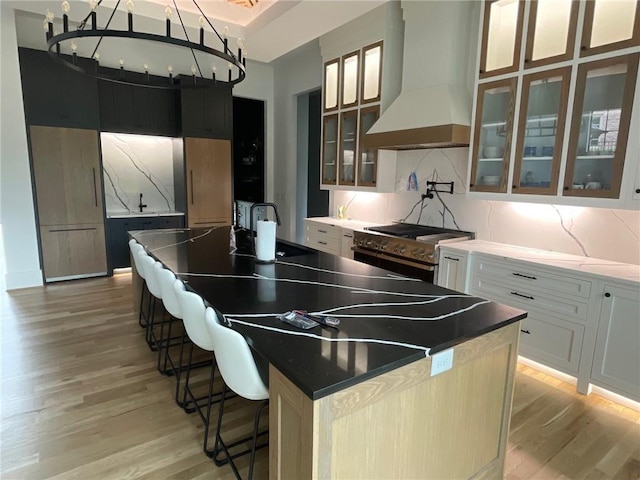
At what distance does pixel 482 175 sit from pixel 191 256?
2474mm

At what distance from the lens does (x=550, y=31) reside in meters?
2.67

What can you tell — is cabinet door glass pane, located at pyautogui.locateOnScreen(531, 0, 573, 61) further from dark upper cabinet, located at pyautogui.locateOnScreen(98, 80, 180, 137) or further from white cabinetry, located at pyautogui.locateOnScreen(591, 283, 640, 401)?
dark upper cabinet, located at pyautogui.locateOnScreen(98, 80, 180, 137)

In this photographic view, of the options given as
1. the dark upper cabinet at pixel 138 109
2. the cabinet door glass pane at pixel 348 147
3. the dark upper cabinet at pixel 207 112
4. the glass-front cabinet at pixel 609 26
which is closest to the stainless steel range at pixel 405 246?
the cabinet door glass pane at pixel 348 147

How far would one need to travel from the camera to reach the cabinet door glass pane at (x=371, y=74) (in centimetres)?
404

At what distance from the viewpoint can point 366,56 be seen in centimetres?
411

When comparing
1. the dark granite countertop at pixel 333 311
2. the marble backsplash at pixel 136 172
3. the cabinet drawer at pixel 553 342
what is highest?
the marble backsplash at pixel 136 172

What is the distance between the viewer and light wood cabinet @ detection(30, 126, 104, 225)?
4539mm

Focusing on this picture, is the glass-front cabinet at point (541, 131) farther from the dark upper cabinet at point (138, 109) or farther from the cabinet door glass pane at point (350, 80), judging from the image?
the dark upper cabinet at point (138, 109)

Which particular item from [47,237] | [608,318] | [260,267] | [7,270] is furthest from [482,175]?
[7,270]

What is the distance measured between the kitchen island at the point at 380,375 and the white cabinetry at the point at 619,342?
117 cm

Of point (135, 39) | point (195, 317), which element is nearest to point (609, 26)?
point (195, 317)

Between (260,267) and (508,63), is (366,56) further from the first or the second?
(260,267)

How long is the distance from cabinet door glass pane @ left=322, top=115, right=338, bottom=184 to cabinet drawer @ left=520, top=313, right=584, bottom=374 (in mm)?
2848

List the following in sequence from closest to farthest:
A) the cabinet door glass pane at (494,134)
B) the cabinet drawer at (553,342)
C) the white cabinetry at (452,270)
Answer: the cabinet drawer at (553,342)
the cabinet door glass pane at (494,134)
the white cabinetry at (452,270)
